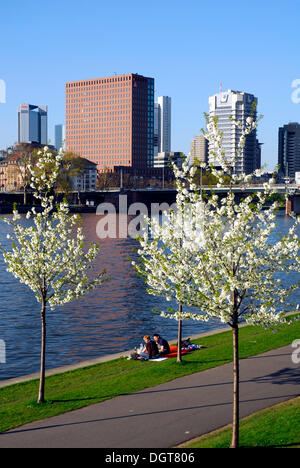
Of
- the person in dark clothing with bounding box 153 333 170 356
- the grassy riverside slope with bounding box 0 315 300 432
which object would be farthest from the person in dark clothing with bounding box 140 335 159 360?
the grassy riverside slope with bounding box 0 315 300 432

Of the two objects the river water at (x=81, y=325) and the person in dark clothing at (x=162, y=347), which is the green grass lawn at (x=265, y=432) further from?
the river water at (x=81, y=325)

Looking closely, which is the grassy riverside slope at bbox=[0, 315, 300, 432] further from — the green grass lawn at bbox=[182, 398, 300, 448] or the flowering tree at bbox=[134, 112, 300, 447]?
the flowering tree at bbox=[134, 112, 300, 447]

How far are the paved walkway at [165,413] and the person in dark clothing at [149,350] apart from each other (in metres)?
3.64

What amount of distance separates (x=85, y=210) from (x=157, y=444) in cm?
16137

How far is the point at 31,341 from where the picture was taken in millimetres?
31625

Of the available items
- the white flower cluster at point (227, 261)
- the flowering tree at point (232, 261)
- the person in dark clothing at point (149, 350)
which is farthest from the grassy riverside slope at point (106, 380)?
the flowering tree at point (232, 261)

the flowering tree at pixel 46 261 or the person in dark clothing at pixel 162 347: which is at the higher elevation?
the flowering tree at pixel 46 261

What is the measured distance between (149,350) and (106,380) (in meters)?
3.79

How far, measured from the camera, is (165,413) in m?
16.7

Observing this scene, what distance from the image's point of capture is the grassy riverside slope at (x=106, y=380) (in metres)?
18.0

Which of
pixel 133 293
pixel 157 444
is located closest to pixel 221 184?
pixel 157 444

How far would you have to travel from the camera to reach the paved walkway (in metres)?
15.0

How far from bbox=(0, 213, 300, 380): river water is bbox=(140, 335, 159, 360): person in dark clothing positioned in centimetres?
457
